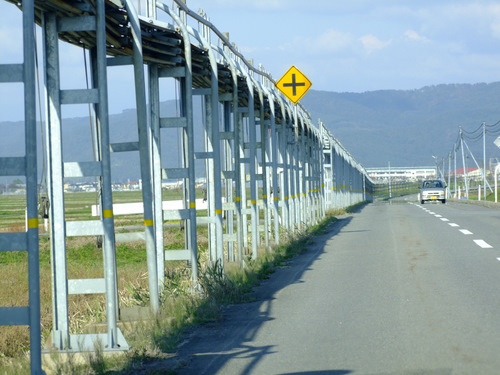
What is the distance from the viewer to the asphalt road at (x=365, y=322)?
6621mm

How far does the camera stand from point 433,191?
6975cm

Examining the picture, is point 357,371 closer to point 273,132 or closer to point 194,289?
point 194,289

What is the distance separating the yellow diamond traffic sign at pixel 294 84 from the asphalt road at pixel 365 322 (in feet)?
19.2

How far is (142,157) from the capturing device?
8.68 metres

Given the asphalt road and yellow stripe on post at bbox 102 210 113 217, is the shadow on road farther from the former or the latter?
yellow stripe on post at bbox 102 210 113 217

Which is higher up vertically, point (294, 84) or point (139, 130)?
point (294, 84)

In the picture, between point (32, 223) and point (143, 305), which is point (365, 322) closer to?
point (143, 305)

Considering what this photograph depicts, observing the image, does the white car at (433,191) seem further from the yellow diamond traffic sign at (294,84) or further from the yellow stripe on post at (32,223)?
the yellow stripe on post at (32,223)

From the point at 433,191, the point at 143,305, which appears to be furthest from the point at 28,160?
the point at 433,191

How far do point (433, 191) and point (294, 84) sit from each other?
51797 mm

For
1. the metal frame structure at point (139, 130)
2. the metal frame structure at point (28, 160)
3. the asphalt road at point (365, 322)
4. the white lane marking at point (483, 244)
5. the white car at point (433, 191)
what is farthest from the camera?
the white car at point (433, 191)

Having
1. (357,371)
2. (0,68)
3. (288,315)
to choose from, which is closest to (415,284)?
(288,315)

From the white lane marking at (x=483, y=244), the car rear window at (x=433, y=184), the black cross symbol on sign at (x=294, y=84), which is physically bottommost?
the white lane marking at (x=483, y=244)

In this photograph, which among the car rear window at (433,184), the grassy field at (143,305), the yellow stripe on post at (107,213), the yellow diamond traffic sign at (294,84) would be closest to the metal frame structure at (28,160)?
the grassy field at (143,305)
